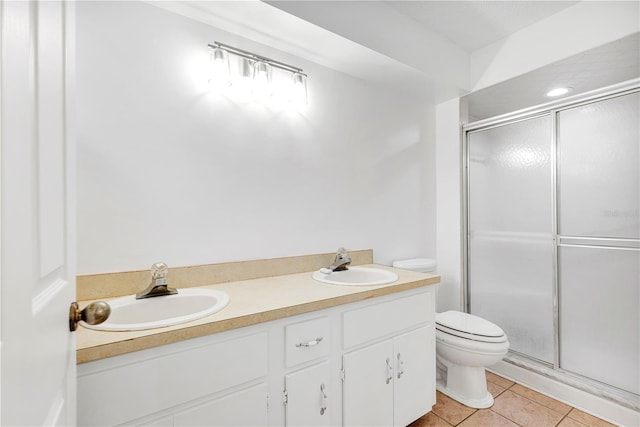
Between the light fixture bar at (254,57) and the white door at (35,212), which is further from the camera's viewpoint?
the light fixture bar at (254,57)

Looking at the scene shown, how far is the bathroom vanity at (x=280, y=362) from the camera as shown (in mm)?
889

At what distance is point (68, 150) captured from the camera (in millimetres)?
630

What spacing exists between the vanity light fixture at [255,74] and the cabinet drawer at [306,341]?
1.26 metres

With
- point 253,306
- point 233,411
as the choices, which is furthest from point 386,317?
point 233,411

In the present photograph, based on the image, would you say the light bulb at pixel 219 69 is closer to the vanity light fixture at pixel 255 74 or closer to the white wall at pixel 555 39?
the vanity light fixture at pixel 255 74

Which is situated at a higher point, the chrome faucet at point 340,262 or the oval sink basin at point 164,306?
the chrome faucet at point 340,262

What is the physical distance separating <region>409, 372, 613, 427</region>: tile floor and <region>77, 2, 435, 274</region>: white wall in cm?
102

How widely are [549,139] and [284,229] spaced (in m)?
1.92

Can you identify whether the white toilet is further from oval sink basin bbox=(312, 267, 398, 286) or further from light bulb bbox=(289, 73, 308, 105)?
light bulb bbox=(289, 73, 308, 105)

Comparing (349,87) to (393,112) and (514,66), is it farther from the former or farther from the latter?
(514,66)

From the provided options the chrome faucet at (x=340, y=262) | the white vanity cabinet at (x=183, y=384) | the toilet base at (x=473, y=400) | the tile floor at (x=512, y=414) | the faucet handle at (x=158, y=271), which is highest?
the faucet handle at (x=158, y=271)

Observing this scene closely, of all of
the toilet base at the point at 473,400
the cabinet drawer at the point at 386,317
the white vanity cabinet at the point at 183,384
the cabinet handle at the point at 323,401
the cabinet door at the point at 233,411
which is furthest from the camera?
the toilet base at the point at 473,400

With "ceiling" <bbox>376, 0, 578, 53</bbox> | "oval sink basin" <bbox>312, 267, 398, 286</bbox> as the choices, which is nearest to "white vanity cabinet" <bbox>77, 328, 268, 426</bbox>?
"oval sink basin" <bbox>312, 267, 398, 286</bbox>

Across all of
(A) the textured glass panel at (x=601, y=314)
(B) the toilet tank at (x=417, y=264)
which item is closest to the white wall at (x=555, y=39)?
(A) the textured glass panel at (x=601, y=314)
